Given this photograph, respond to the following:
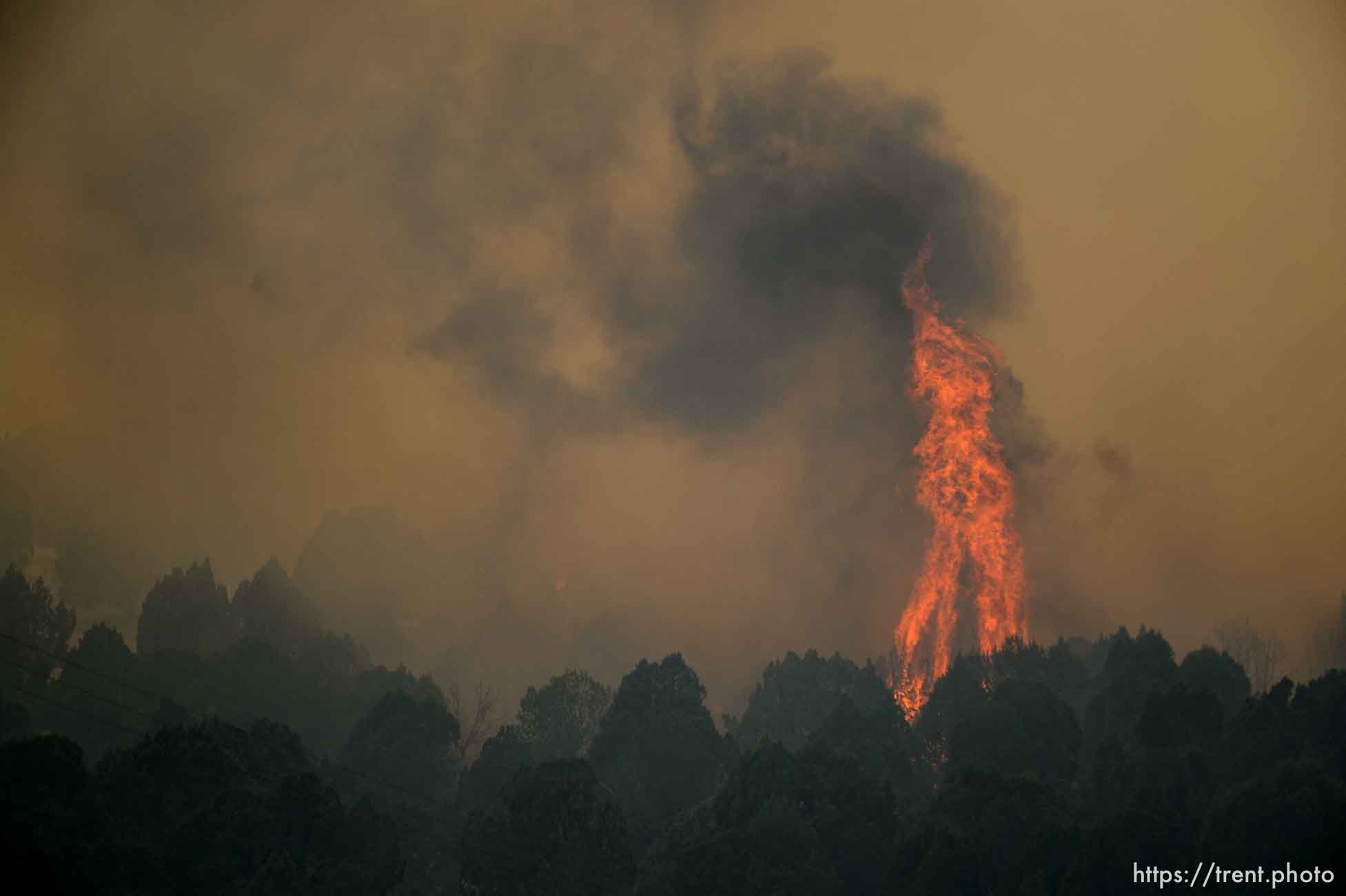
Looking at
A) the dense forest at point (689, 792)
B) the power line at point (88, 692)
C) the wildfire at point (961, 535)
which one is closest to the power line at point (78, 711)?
the dense forest at point (689, 792)

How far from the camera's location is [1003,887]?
302 feet

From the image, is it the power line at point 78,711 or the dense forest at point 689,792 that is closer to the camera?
the dense forest at point 689,792

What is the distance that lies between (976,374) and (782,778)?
92.5 m

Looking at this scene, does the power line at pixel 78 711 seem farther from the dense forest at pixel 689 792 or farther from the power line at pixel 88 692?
the power line at pixel 88 692

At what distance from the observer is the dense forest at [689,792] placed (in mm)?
89625

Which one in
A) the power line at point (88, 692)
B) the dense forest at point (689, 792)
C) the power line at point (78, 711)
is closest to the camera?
the dense forest at point (689, 792)

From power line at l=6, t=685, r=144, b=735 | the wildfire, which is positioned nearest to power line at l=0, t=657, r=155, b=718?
power line at l=6, t=685, r=144, b=735

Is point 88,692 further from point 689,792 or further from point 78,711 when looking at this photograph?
point 689,792

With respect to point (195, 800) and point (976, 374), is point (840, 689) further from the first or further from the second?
point (195, 800)

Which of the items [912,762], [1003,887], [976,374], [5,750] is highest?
[976,374]

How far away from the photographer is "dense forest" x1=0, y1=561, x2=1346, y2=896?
8962cm

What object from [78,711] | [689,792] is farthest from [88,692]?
[689,792]

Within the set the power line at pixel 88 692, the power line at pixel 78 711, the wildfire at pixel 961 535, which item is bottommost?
the power line at pixel 78 711

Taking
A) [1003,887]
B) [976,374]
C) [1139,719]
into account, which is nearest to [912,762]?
[1139,719]
